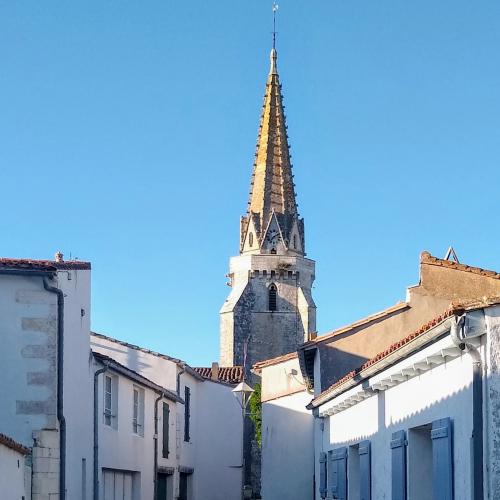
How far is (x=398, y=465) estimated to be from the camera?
12.6m

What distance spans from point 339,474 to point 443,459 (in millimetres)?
7853

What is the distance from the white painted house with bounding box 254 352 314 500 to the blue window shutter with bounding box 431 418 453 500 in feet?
58.2

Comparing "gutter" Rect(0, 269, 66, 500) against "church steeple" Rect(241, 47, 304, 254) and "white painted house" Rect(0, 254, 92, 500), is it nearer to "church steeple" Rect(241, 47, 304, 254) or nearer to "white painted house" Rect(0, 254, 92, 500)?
"white painted house" Rect(0, 254, 92, 500)

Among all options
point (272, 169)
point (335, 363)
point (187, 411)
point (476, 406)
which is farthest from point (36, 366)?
point (272, 169)

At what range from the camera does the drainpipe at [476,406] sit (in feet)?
30.4

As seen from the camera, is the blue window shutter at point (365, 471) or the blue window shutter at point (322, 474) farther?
the blue window shutter at point (322, 474)

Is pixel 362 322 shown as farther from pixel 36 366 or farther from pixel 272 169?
pixel 272 169

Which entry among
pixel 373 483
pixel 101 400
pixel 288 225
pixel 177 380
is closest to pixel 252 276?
pixel 288 225

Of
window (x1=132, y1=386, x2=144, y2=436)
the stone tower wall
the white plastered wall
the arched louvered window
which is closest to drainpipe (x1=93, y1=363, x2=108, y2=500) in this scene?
window (x1=132, y1=386, x2=144, y2=436)

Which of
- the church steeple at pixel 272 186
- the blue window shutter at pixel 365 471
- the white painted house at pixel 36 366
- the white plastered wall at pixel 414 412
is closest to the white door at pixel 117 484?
the white painted house at pixel 36 366

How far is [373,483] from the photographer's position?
14570 millimetres

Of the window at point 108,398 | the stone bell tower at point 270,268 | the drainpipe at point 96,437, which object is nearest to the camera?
the drainpipe at point 96,437

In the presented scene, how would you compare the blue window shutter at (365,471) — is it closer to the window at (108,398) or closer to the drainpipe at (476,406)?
the drainpipe at (476,406)

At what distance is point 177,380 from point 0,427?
16.0 m
